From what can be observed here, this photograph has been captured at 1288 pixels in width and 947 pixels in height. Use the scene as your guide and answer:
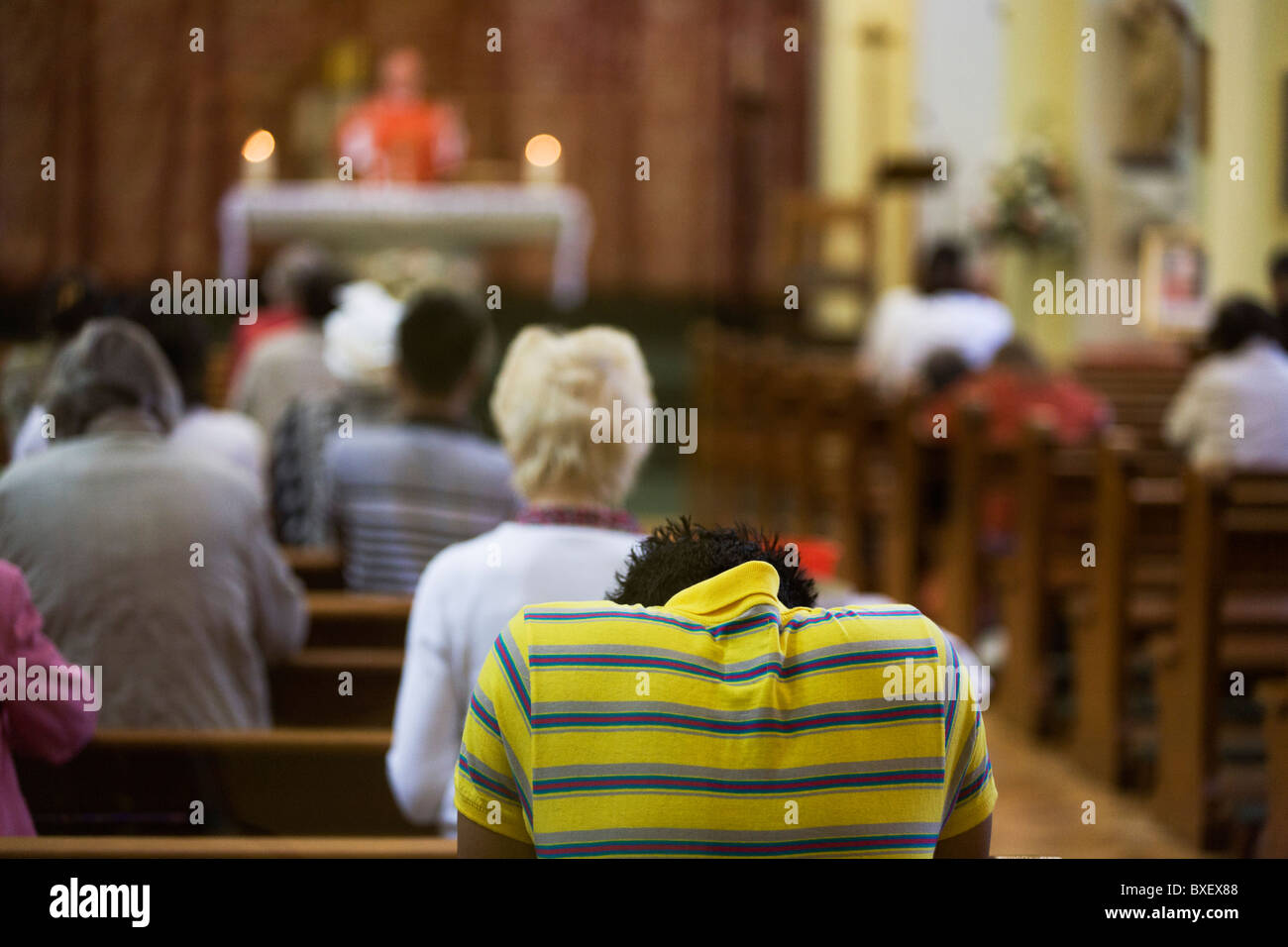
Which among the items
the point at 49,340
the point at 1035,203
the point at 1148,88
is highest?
the point at 1148,88

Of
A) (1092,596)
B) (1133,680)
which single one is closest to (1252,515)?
(1092,596)

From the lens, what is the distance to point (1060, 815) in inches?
171

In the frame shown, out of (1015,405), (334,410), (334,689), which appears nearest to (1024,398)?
(1015,405)

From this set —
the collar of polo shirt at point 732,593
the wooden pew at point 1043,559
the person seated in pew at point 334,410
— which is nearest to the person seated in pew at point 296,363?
the person seated in pew at point 334,410

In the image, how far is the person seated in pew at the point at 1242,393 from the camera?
17.4 ft

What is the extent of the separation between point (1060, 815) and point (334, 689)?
7.06ft

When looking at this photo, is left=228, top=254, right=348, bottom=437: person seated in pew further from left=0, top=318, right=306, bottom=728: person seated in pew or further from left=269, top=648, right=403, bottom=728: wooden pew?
left=0, top=318, right=306, bottom=728: person seated in pew

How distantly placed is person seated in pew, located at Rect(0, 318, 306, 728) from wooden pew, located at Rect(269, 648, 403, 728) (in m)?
0.29

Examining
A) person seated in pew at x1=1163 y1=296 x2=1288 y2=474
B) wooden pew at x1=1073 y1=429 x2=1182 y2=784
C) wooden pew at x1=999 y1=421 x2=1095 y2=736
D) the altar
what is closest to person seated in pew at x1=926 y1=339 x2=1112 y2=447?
person seated in pew at x1=1163 y1=296 x2=1288 y2=474

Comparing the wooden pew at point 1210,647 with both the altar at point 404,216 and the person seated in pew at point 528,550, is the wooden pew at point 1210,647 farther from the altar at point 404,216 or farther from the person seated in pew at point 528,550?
the altar at point 404,216

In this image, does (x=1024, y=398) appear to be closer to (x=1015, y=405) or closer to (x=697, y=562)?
(x=1015, y=405)

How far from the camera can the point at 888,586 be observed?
664 centimetres
